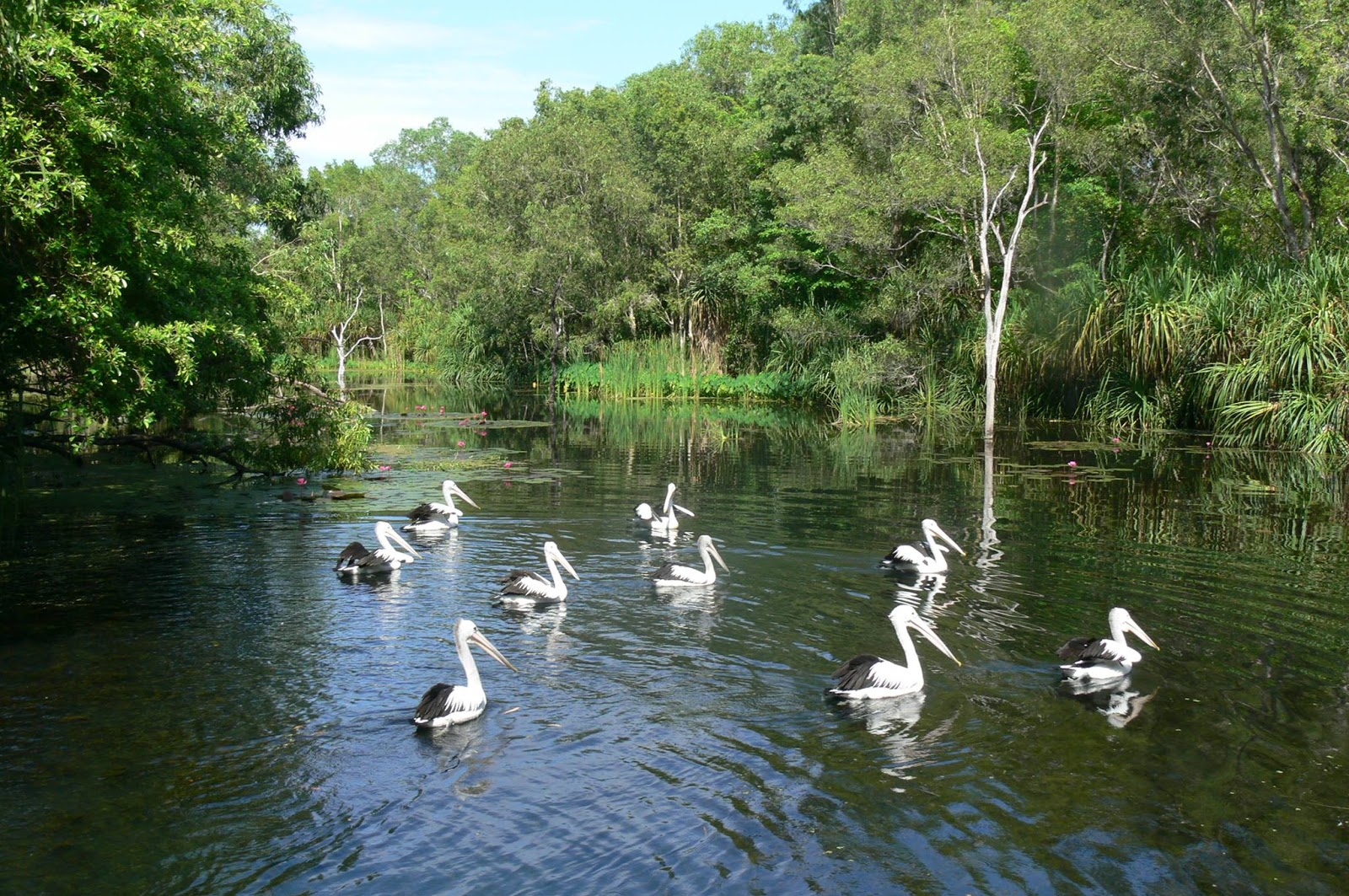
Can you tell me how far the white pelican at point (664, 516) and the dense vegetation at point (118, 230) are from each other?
6655 mm

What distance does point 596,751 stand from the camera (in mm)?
8328

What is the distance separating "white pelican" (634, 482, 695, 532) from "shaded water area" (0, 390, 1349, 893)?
288 millimetres

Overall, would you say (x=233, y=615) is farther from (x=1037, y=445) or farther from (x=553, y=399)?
(x=553, y=399)

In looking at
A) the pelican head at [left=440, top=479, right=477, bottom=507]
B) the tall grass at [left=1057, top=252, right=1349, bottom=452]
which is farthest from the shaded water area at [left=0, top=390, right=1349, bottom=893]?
the tall grass at [left=1057, top=252, right=1349, bottom=452]

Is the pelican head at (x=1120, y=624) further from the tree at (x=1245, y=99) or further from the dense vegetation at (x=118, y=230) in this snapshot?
the tree at (x=1245, y=99)

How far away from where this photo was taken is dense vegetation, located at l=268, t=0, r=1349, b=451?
2891cm

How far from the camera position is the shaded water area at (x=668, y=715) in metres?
6.76

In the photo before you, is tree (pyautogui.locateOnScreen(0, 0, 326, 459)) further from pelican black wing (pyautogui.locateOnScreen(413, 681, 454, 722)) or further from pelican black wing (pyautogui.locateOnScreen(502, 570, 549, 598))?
pelican black wing (pyautogui.locateOnScreen(413, 681, 454, 722))

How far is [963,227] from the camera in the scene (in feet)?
115

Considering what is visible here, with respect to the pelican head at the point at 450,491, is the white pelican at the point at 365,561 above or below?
below

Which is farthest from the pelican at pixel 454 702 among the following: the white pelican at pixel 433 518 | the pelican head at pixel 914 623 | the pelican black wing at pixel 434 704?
the white pelican at pixel 433 518

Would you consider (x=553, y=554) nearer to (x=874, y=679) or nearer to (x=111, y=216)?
(x=874, y=679)

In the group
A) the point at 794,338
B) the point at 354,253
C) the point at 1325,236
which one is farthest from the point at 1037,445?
the point at 354,253

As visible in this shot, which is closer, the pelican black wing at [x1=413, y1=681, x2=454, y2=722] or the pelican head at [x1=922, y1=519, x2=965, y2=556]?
the pelican black wing at [x1=413, y1=681, x2=454, y2=722]
